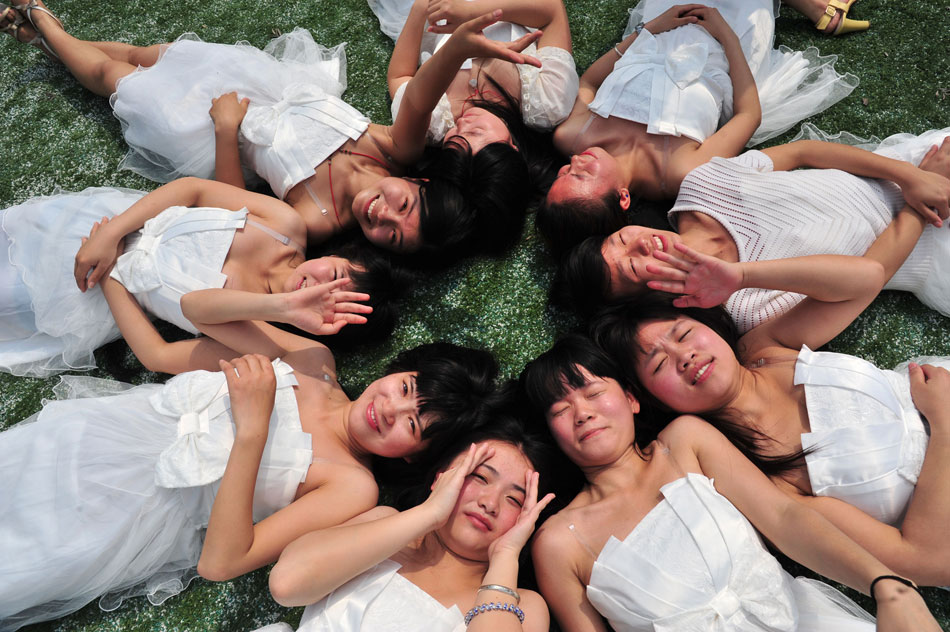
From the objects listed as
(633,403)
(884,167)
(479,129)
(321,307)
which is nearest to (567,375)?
(633,403)

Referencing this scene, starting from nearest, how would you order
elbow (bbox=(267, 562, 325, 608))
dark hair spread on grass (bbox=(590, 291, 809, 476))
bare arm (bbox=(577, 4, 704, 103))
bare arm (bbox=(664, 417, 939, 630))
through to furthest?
bare arm (bbox=(664, 417, 939, 630))
elbow (bbox=(267, 562, 325, 608))
dark hair spread on grass (bbox=(590, 291, 809, 476))
bare arm (bbox=(577, 4, 704, 103))

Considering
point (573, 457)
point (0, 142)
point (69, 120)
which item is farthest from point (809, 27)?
point (0, 142)

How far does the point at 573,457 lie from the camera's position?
105 inches

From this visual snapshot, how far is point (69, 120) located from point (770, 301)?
4555 mm

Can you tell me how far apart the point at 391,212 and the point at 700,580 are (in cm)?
227

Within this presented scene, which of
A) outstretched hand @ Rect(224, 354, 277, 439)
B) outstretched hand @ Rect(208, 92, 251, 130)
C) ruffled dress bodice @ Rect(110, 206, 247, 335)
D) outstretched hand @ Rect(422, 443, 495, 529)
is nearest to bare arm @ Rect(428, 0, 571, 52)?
outstretched hand @ Rect(208, 92, 251, 130)

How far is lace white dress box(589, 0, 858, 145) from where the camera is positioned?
3283mm

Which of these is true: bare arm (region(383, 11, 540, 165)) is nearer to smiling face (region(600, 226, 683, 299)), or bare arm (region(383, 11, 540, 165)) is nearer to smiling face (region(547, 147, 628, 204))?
smiling face (region(547, 147, 628, 204))

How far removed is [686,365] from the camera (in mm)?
2598

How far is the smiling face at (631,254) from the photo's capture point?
9.44 ft

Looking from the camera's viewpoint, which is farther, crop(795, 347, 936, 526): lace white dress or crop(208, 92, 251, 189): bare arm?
crop(208, 92, 251, 189): bare arm

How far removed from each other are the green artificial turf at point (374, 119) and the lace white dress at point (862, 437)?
57 cm

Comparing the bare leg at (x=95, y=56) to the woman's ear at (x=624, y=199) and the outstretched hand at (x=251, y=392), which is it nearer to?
the outstretched hand at (x=251, y=392)

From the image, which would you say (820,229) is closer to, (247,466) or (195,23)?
(247,466)
